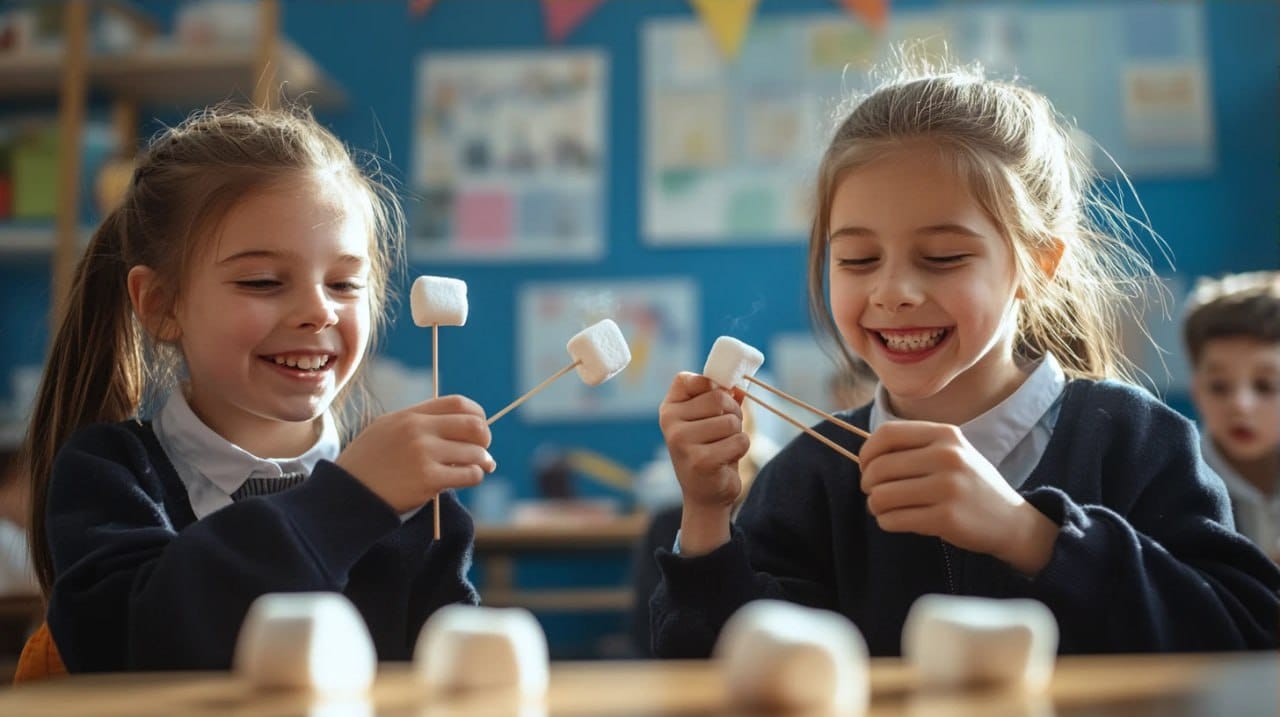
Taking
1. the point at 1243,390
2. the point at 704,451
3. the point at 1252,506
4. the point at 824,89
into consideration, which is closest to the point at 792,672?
the point at 704,451

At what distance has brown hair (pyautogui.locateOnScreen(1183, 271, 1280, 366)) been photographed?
2.39 metres

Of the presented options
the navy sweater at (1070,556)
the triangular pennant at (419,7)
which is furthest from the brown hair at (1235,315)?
the triangular pennant at (419,7)

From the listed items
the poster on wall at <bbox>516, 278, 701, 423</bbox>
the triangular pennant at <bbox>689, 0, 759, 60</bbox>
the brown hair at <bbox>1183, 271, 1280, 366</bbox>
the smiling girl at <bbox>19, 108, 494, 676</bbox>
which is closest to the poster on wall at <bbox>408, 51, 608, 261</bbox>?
the poster on wall at <bbox>516, 278, 701, 423</bbox>

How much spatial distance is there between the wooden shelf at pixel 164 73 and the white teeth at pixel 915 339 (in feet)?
8.77

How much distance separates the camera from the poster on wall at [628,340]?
3947 mm

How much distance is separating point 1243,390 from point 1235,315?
15 cm

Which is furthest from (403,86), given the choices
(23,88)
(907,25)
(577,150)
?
(907,25)

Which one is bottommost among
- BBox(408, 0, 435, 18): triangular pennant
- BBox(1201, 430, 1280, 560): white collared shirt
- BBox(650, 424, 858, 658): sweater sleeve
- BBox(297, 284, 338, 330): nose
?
BBox(1201, 430, 1280, 560): white collared shirt

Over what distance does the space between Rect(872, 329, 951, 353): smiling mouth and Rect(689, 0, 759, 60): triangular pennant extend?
2900 millimetres

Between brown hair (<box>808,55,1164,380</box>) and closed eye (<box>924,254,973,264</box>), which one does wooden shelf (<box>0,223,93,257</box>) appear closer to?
brown hair (<box>808,55,1164,380</box>)

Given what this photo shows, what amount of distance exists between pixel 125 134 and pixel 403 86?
34.2 inches

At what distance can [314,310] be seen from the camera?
116 cm

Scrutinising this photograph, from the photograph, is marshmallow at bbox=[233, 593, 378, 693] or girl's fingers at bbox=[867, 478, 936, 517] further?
girl's fingers at bbox=[867, 478, 936, 517]

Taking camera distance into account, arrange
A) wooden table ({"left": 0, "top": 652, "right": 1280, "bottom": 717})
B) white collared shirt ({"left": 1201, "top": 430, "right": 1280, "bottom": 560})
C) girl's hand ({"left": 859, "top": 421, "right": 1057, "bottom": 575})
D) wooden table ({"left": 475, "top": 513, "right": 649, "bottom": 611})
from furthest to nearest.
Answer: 1. wooden table ({"left": 475, "top": 513, "right": 649, "bottom": 611})
2. white collared shirt ({"left": 1201, "top": 430, "right": 1280, "bottom": 560})
3. girl's hand ({"left": 859, "top": 421, "right": 1057, "bottom": 575})
4. wooden table ({"left": 0, "top": 652, "right": 1280, "bottom": 717})
